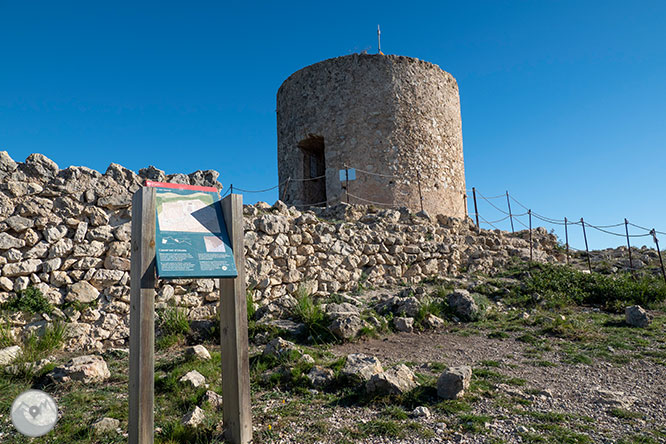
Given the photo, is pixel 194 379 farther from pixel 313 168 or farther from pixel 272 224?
pixel 313 168

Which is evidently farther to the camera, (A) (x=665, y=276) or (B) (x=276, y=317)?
(A) (x=665, y=276)

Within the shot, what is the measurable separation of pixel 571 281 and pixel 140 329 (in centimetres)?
868

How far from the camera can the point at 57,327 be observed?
5.16 metres

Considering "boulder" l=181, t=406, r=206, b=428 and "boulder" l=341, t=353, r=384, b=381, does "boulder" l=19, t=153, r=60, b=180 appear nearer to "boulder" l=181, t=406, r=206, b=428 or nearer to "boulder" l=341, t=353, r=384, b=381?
"boulder" l=181, t=406, r=206, b=428

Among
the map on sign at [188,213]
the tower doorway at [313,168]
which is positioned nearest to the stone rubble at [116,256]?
the map on sign at [188,213]

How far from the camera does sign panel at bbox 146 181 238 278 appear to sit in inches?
111

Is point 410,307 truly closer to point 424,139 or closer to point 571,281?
point 571,281

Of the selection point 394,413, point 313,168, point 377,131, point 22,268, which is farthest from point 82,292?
point 313,168

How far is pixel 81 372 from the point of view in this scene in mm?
4113

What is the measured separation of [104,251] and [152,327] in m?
3.48

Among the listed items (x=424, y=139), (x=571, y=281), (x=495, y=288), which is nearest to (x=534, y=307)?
(x=495, y=288)

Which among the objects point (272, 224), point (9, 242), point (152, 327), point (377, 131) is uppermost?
point (377, 131)

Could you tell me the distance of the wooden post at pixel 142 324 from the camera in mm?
2688

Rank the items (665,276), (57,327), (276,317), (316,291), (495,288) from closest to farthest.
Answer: (57,327), (276,317), (316,291), (495,288), (665,276)
